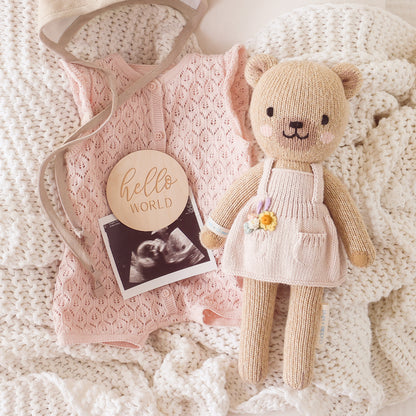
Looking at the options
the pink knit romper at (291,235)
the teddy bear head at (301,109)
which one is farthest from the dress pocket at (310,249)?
the teddy bear head at (301,109)

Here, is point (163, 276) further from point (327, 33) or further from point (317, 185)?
point (327, 33)

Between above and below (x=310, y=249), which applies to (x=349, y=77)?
above

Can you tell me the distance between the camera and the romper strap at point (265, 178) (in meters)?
0.90

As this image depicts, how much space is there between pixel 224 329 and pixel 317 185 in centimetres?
38

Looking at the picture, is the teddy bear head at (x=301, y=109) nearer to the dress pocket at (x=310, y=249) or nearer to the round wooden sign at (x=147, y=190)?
the dress pocket at (x=310, y=249)

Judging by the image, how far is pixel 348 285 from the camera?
101cm

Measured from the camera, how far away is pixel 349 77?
90 cm

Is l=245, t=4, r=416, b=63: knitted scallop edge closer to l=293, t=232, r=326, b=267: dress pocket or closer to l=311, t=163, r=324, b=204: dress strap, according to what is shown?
l=311, t=163, r=324, b=204: dress strap

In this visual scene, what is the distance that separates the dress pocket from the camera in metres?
0.86

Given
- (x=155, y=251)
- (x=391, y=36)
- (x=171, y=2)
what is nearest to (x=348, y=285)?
(x=155, y=251)

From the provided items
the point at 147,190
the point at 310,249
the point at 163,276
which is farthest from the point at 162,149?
the point at 310,249

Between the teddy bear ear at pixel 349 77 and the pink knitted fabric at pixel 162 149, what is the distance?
22 centimetres

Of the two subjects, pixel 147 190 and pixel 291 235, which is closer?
pixel 291 235

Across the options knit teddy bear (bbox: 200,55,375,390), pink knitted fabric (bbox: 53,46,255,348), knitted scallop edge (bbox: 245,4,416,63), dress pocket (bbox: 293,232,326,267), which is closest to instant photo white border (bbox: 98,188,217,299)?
pink knitted fabric (bbox: 53,46,255,348)
